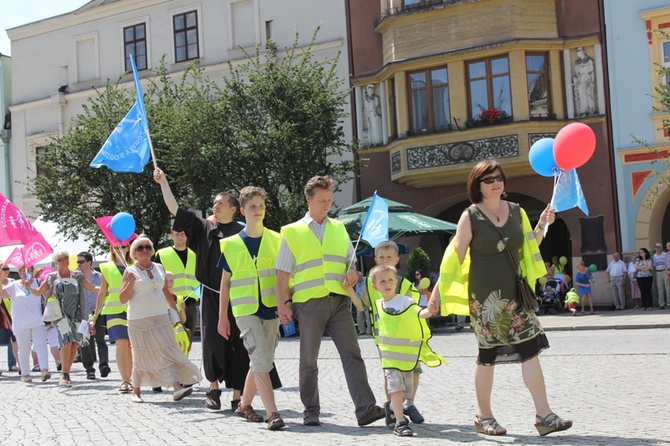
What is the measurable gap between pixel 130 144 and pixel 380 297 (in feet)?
13.2

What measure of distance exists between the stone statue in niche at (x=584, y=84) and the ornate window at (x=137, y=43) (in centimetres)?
1549

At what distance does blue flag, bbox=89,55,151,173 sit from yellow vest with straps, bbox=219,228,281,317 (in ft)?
8.21

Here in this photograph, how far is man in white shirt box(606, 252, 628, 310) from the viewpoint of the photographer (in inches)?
1021

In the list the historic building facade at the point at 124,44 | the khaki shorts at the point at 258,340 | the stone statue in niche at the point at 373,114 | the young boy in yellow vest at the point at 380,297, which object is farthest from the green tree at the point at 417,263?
the khaki shorts at the point at 258,340

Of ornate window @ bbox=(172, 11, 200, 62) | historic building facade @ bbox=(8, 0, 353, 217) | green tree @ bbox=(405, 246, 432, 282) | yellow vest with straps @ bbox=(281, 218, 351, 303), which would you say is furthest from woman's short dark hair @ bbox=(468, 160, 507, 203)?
ornate window @ bbox=(172, 11, 200, 62)

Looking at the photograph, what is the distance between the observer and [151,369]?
1102cm

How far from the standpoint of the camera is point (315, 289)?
27.2 ft

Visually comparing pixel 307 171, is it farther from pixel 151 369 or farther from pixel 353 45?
pixel 151 369

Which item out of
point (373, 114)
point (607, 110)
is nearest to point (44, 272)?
point (373, 114)

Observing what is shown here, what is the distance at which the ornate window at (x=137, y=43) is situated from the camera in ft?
117

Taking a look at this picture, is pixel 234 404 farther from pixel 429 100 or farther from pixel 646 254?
pixel 429 100

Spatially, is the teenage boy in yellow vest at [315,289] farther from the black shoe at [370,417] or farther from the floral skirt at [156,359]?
the floral skirt at [156,359]

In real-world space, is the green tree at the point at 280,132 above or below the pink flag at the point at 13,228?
above

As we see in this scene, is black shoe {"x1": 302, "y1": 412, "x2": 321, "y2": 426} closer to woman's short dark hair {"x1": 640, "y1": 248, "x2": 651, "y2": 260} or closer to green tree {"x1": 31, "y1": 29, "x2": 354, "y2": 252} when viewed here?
green tree {"x1": 31, "y1": 29, "x2": 354, "y2": 252}
